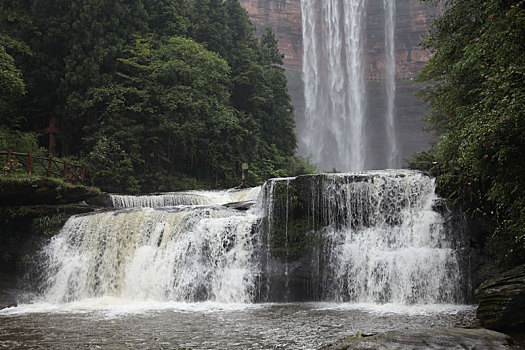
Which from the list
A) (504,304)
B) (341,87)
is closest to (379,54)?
(341,87)

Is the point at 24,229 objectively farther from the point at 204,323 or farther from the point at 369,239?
the point at 369,239

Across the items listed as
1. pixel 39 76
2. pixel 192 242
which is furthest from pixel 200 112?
pixel 192 242

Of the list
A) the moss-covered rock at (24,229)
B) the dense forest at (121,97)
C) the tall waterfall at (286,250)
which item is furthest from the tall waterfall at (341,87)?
the moss-covered rock at (24,229)

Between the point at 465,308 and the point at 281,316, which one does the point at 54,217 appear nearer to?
the point at 281,316

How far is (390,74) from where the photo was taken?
55.0 metres

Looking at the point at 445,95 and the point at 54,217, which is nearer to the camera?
the point at 445,95

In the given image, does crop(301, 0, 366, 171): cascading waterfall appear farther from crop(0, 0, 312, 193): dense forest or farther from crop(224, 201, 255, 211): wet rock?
crop(224, 201, 255, 211): wet rock

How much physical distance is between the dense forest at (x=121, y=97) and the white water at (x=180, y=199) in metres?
4.78

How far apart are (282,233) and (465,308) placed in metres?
4.79

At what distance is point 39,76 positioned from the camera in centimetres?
2353

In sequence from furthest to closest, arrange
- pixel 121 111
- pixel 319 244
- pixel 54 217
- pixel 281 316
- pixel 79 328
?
pixel 121 111 → pixel 54 217 → pixel 319 244 → pixel 281 316 → pixel 79 328

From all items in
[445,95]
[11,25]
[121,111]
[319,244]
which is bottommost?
[319,244]

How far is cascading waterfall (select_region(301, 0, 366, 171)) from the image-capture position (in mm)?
Result: 46625

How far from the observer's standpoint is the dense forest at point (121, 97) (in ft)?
72.0
